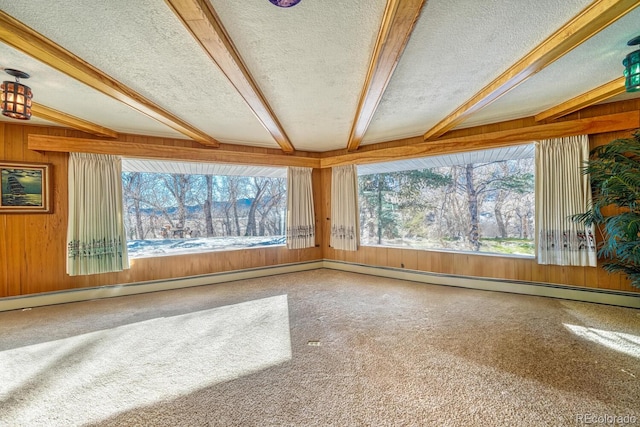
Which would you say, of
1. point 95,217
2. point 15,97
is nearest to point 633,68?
point 15,97

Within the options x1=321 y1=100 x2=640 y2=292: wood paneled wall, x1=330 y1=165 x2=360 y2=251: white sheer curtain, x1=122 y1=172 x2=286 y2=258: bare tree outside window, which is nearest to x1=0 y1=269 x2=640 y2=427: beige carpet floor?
x1=321 y1=100 x2=640 y2=292: wood paneled wall

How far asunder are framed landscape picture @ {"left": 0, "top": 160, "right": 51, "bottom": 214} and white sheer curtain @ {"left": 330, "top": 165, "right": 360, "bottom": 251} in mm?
3994

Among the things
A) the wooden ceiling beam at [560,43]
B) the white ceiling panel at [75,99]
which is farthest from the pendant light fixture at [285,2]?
the white ceiling panel at [75,99]

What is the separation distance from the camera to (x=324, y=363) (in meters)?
1.87

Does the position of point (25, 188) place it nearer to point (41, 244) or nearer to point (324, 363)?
point (41, 244)

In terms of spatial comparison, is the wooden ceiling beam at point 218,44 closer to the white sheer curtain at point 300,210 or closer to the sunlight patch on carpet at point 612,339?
the white sheer curtain at point 300,210

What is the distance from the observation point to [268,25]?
4.67 feet

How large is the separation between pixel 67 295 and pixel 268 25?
4.06 meters

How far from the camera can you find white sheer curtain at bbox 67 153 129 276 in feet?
10.4

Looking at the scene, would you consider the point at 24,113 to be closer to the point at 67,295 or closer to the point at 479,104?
the point at 67,295

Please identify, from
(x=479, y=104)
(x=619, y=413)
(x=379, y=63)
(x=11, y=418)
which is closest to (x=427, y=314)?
(x=619, y=413)

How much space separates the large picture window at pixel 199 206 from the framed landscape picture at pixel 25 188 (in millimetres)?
803

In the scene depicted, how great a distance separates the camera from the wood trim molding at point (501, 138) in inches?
105

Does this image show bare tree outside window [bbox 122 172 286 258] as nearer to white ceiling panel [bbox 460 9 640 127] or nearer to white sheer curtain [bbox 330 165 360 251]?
white sheer curtain [bbox 330 165 360 251]
